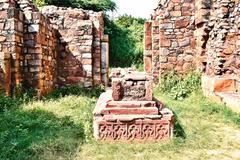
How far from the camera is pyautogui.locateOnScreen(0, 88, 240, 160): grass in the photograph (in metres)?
4.76

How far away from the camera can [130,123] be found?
530 cm

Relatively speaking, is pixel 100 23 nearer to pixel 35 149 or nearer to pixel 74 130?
pixel 74 130

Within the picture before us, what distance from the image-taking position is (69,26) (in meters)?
10.1

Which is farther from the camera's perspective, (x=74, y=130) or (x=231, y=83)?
(x=231, y=83)

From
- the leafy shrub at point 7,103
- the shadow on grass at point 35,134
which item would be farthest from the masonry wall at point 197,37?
the leafy shrub at point 7,103

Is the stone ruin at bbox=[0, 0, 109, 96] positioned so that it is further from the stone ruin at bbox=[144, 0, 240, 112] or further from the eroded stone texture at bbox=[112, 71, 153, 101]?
the eroded stone texture at bbox=[112, 71, 153, 101]

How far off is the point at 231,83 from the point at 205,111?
1.45 m

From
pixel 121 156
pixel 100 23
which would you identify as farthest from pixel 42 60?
pixel 121 156

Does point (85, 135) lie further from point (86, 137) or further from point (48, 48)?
point (48, 48)

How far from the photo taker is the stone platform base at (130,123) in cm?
530

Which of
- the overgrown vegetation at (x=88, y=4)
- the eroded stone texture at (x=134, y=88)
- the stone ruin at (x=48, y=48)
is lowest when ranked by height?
the eroded stone texture at (x=134, y=88)

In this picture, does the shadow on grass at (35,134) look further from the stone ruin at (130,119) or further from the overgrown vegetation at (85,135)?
the stone ruin at (130,119)

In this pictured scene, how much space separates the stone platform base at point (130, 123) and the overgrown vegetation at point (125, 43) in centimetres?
1248

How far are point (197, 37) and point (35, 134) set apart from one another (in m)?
6.40
